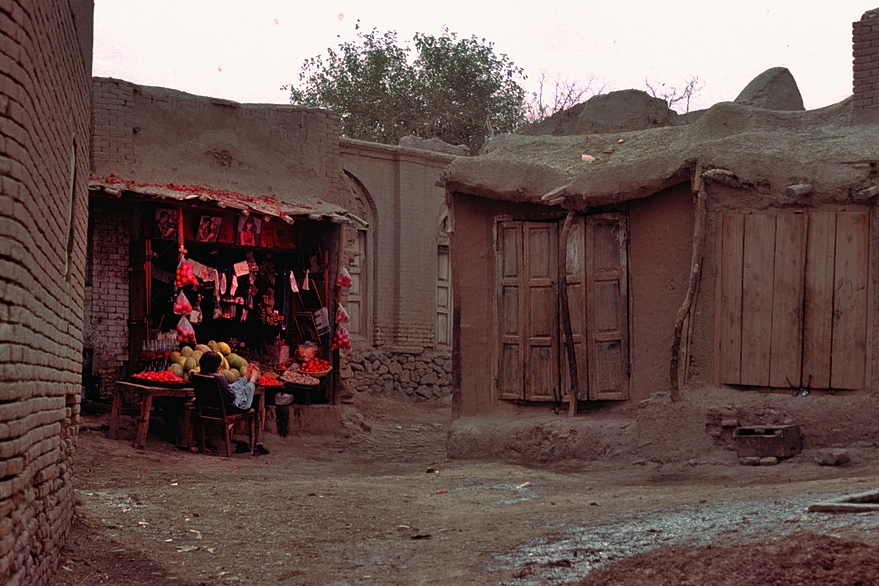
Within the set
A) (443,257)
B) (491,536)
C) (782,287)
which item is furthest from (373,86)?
(491,536)

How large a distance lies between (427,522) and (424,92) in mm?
22072

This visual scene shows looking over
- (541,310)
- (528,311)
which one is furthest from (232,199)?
(541,310)

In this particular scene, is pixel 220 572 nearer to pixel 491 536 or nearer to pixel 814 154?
pixel 491 536

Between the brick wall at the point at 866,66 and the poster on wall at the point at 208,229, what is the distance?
837cm

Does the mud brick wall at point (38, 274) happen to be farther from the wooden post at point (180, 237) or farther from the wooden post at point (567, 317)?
the wooden post at point (180, 237)

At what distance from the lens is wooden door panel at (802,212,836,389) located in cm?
979

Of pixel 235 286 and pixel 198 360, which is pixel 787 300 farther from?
pixel 235 286

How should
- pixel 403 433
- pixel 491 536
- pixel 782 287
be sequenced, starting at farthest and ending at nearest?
pixel 403 433 < pixel 782 287 < pixel 491 536

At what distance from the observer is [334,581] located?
6.18m

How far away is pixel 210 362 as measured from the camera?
12695 millimetres

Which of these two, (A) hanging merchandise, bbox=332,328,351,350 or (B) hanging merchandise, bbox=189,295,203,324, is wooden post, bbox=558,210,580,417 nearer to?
(A) hanging merchandise, bbox=332,328,351,350

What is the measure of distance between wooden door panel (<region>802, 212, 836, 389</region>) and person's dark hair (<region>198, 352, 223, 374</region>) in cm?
681

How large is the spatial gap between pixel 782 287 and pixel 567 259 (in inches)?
96.6

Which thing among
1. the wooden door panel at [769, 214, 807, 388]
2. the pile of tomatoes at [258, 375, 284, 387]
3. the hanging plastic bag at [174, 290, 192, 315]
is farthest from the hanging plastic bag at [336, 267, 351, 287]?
the wooden door panel at [769, 214, 807, 388]
